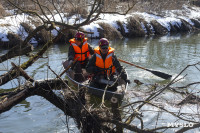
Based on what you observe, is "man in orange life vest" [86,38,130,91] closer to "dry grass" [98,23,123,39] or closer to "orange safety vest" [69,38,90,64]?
"orange safety vest" [69,38,90,64]

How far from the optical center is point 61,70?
9.25 m

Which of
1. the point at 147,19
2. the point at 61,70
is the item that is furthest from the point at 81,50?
the point at 147,19

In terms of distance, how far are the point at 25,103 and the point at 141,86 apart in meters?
3.75

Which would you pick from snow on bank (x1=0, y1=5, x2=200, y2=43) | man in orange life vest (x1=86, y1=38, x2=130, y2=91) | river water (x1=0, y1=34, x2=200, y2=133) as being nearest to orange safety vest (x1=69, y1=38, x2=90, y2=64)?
river water (x1=0, y1=34, x2=200, y2=133)

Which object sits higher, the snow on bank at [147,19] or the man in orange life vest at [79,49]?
the snow on bank at [147,19]

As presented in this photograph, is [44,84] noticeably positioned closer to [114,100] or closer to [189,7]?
[114,100]

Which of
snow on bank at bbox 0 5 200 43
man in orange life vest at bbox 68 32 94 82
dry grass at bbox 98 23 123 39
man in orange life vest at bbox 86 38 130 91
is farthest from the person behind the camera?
dry grass at bbox 98 23 123 39

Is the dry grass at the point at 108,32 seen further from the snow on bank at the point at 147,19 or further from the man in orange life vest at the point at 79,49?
the man in orange life vest at the point at 79,49

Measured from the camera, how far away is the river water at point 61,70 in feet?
17.5

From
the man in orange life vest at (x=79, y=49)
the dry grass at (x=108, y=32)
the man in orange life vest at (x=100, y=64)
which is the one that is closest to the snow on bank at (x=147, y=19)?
the dry grass at (x=108, y=32)

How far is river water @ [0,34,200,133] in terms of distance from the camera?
534 cm

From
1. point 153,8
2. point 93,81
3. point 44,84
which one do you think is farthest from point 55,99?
point 153,8

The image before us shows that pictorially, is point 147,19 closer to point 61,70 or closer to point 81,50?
point 61,70

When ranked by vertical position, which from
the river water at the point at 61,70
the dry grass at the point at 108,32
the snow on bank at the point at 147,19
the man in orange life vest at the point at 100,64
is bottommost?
the river water at the point at 61,70
